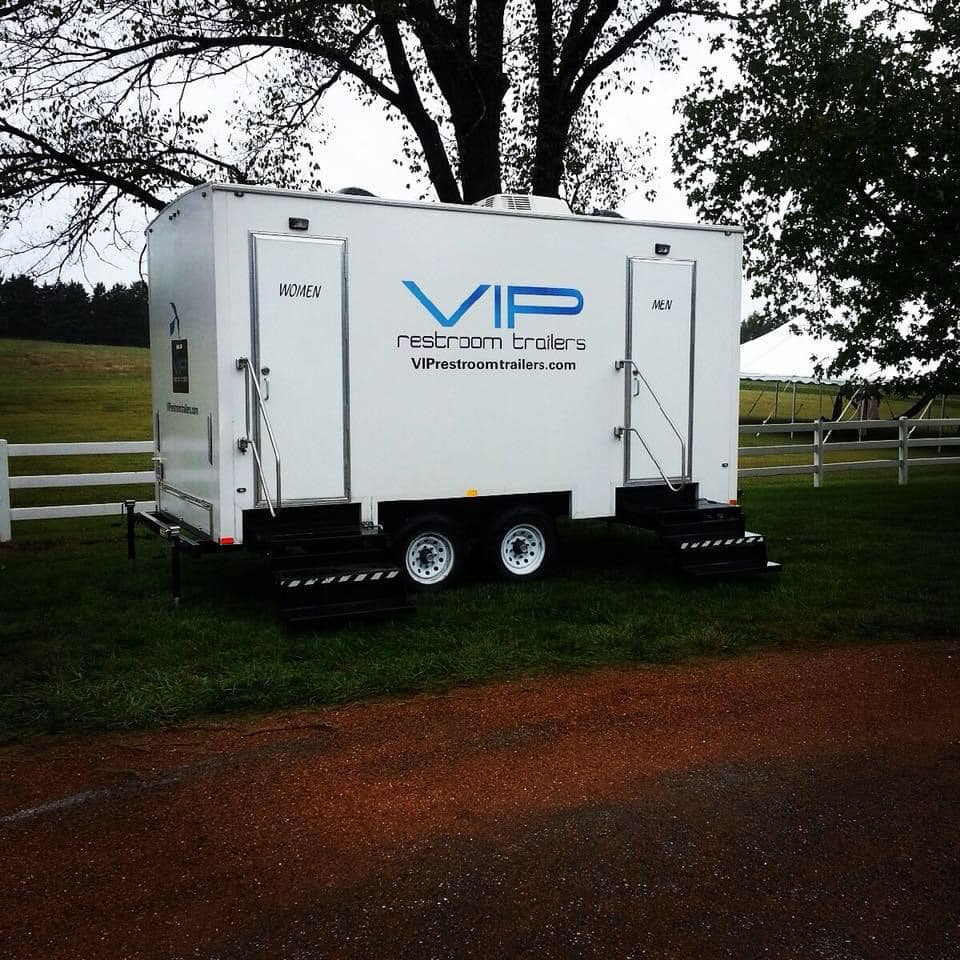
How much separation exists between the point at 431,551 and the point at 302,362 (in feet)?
7.07

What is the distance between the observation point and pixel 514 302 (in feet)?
31.2

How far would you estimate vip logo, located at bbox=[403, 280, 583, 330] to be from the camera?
920cm

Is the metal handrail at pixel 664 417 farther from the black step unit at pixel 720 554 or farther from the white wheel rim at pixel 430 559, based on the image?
the white wheel rim at pixel 430 559

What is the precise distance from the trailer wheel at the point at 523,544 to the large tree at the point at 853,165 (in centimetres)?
676

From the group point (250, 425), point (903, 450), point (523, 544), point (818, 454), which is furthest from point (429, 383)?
point (903, 450)

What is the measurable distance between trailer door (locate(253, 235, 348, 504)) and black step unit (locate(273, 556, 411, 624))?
60cm

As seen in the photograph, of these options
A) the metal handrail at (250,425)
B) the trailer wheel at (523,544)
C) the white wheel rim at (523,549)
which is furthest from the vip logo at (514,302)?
the white wheel rim at (523,549)

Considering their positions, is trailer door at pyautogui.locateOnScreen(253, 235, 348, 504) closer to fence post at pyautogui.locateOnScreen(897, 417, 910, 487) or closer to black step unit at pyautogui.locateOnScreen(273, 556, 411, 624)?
black step unit at pyautogui.locateOnScreen(273, 556, 411, 624)

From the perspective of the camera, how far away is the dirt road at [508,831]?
13.0ft

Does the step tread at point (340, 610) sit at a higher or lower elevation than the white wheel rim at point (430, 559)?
lower

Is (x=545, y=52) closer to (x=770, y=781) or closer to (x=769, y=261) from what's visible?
(x=769, y=261)

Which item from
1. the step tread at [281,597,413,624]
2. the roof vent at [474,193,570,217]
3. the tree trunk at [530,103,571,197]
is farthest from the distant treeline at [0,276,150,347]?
the step tread at [281,597,413,624]

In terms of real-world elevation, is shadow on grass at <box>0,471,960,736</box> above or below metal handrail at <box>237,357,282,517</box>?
below

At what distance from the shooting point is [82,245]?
15.3m
